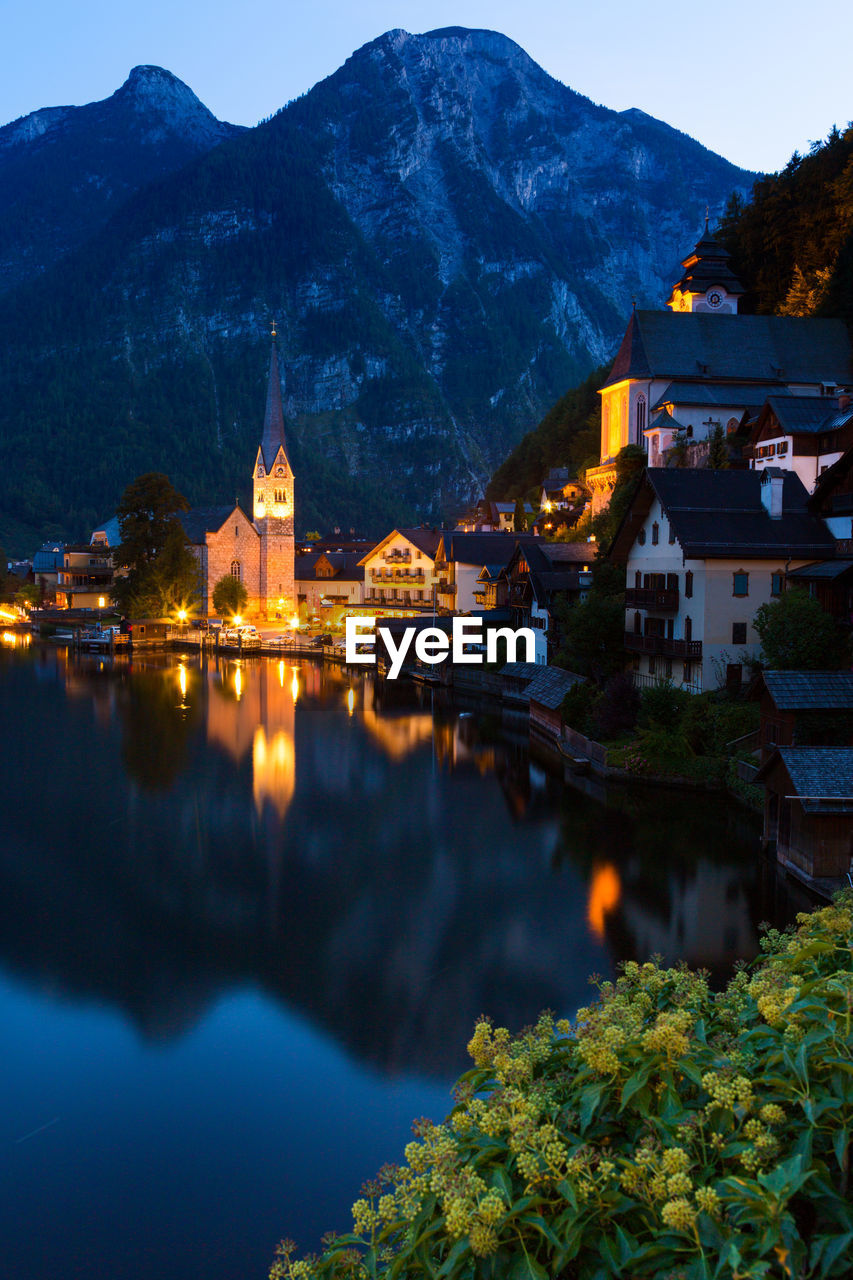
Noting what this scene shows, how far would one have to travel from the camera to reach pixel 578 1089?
6.05 m

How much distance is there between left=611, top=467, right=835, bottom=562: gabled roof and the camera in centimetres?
3059

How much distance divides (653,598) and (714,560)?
3418 millimetres

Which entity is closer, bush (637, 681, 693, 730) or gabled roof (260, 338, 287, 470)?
bush (637, 681, 693, 730)

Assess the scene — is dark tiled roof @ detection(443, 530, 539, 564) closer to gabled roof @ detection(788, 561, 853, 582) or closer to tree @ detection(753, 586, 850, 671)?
gabled roof @ detection(788, 561, 853, 582)

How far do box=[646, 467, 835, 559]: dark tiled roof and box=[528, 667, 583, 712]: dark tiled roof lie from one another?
7.63 metres

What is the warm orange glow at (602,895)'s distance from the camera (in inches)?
757

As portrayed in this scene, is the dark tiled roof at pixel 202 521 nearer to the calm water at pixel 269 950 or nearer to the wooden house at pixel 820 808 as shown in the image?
the calm water at pixel 269 950

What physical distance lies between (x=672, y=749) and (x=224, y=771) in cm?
1519

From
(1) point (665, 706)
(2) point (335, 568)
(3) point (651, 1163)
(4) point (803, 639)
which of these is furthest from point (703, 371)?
(3) point (651, 1163)

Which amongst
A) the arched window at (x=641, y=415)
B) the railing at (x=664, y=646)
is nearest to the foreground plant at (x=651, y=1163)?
the railing at (x=664, y=646)

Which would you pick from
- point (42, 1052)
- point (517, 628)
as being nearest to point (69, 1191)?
point (42, 1052)

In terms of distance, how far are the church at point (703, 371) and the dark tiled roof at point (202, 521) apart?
52.5 meters

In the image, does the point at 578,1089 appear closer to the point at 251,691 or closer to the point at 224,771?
the point at 224,771

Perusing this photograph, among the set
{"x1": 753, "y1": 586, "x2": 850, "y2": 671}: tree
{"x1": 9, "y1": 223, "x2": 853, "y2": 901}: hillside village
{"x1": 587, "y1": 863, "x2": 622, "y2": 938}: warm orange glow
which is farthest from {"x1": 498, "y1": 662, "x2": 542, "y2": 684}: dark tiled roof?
{"x1": 587, "y1": 863, "x2": 622, "y2": 938}: warm orange glow
